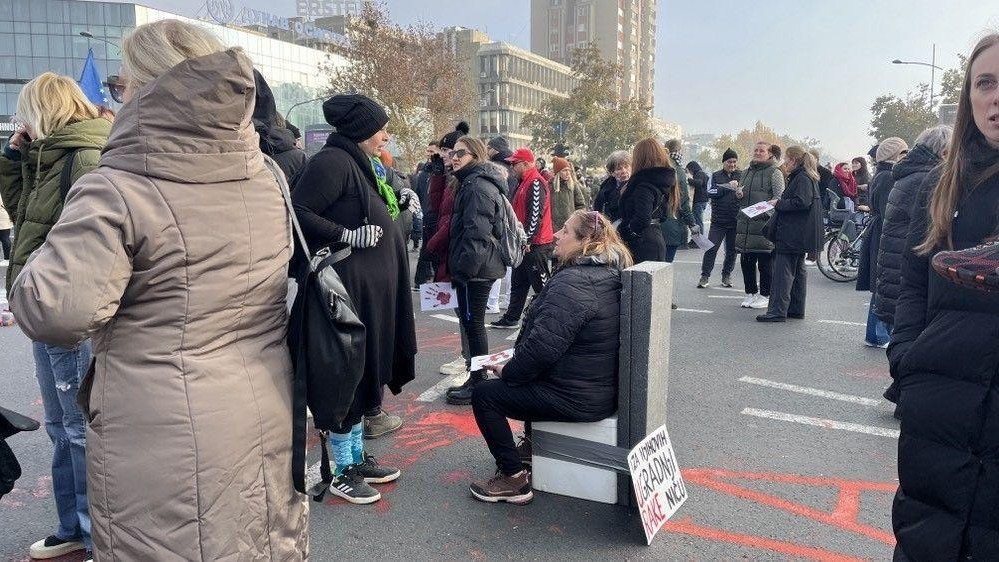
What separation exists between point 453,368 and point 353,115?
9.74ft

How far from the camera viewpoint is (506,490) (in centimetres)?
358

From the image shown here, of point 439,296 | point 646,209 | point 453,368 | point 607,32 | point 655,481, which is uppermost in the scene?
point 607,32

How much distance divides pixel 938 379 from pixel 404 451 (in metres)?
3.06

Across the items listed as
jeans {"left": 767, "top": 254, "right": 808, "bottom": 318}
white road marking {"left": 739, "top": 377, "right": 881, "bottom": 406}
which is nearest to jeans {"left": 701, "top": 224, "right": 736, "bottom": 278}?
jeans {"left": 767, "top": 254, "right": 808, "bottom": 318}

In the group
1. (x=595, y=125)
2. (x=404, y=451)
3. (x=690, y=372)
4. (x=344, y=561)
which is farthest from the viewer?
(x=595, y=125)

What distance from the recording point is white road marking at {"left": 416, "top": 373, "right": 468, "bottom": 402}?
5250 millimetres

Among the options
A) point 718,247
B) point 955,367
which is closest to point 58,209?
point 955,367

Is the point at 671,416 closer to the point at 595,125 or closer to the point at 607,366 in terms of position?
the point at 607,366

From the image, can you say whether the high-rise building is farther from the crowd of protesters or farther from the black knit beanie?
the crowd of protesters

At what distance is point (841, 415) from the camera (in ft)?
16.0

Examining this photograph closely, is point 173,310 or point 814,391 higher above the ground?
point 173,310

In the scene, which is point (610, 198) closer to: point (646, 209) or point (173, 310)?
point (646, 209)

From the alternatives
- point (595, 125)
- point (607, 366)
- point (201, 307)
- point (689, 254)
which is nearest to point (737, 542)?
point (607, 366)

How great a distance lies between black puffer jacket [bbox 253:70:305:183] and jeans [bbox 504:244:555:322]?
2.85m
